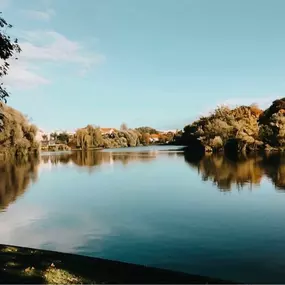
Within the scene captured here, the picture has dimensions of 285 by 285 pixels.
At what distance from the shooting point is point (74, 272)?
21.5 feet

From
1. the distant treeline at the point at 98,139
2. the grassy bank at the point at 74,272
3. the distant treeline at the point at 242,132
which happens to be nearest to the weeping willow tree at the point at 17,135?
the distant treeline at the point at 242,132

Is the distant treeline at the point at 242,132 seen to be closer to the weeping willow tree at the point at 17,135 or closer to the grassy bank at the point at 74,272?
the weeping willow tree at the point at 17,135

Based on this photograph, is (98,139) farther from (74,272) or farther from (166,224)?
(74,272)

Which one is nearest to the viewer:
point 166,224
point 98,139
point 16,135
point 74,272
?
point 74,272

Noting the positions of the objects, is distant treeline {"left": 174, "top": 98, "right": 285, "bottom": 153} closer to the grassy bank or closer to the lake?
the lake

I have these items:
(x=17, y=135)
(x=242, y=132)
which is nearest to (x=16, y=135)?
(x=17, y=135)

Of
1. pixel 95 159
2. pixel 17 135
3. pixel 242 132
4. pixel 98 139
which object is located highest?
pixel 17 135

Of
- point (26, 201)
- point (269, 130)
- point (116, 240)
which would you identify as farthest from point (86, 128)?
point (116, 240)

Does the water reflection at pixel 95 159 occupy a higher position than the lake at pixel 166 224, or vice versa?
the water reflection at pixel 95 159

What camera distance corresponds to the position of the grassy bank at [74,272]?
5938 mm

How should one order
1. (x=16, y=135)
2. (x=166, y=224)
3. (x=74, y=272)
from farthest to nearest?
(x=16, y=135) < (x=166, y=224) < (x=74, y=272)

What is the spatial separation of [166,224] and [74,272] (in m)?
5.62

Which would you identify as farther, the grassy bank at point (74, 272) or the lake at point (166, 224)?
the lake at point (166, 224)

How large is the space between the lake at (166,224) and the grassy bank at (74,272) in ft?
3.53
